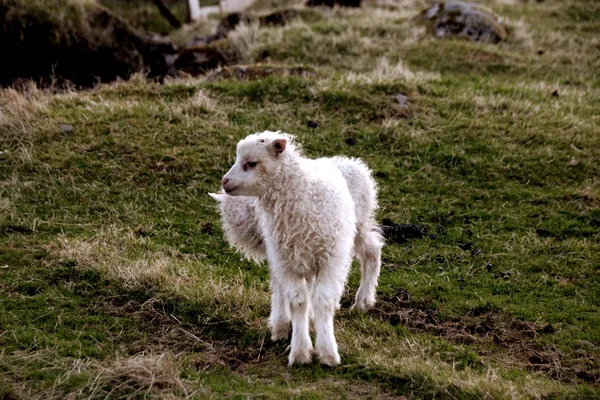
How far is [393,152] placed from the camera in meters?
10.2

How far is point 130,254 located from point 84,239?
2.25 ft

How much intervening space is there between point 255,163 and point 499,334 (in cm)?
279

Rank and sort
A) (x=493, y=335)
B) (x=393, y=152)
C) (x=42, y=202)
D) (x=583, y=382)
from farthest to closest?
(x=393, y=152) < (x=42, y=202) < (x=493, y=335) < (x=583, y=382)

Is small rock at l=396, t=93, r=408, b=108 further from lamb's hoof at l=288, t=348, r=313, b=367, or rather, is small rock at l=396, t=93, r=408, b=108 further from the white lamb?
lamb's hoof at l=288, t=348, r=313, b=367

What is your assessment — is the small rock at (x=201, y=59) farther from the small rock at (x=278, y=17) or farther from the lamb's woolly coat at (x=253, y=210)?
the lamb's woolly coat at (x=253, y=210)

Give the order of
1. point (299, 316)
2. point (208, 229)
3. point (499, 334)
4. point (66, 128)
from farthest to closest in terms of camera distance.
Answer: point (66, 128) < point (208, 229) < point (499, 334) < point (299, 316)

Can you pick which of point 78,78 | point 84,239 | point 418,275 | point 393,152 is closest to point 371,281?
point 418,275

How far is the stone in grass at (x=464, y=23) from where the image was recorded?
17.0m

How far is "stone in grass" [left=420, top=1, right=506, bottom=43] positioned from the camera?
17.0 meters

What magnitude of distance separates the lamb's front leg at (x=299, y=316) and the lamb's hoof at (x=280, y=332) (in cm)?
36

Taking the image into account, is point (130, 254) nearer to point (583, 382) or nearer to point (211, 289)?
point (211, 289)

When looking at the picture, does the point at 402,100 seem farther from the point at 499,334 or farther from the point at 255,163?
the point at 255,163

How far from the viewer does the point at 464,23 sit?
1717cm

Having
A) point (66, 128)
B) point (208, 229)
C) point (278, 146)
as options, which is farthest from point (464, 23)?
point (278, 146)
